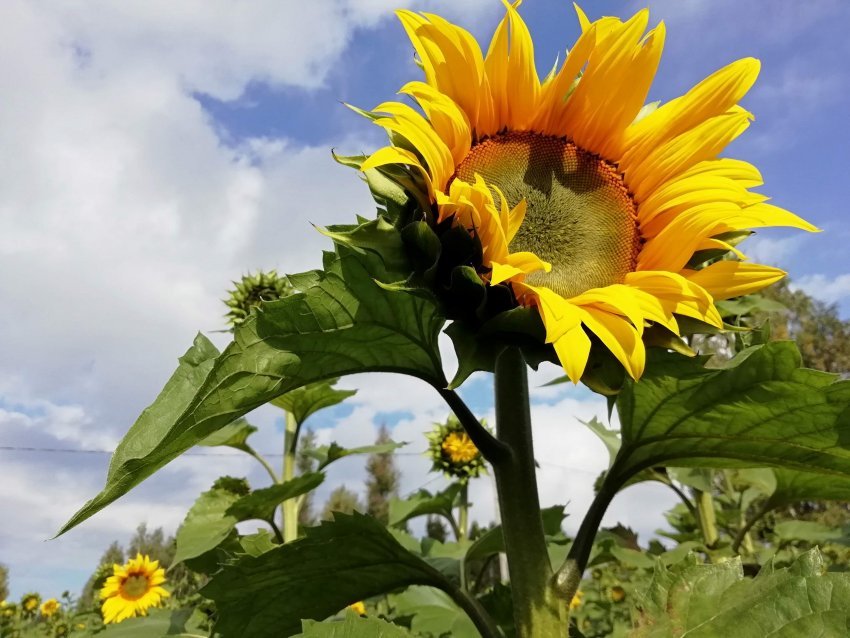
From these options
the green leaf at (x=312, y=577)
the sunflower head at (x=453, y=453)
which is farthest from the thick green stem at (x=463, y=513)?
the green leaf at (x=312, y=577)

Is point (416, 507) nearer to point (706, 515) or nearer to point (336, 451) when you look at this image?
point (336, 451)

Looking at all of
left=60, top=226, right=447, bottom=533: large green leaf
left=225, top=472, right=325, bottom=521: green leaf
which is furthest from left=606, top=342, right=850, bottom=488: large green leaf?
left=225, top=472, right=325, bottom=521: green leaf

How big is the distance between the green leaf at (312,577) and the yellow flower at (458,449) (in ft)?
7.90

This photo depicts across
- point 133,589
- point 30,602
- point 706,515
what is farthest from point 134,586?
point 706,515

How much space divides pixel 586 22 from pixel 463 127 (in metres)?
0.27

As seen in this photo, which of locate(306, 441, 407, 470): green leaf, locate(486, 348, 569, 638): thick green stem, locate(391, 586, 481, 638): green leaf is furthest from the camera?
locate(306, 441, 407, 470): green leaf

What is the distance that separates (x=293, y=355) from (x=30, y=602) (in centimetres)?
497

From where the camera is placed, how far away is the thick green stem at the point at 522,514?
37.4 inches

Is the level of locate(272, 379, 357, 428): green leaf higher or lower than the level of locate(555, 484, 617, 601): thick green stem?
higher

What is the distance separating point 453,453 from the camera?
3.54m

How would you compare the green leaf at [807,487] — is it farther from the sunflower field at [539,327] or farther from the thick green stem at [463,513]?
the thick green stem at [463,513]

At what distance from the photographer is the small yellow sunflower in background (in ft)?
15.7

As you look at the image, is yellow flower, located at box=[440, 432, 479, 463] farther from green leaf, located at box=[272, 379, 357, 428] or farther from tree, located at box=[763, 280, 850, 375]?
tree, located at box=[763, 280, 850, 375]

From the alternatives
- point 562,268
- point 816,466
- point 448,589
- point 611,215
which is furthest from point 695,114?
point 448,589
